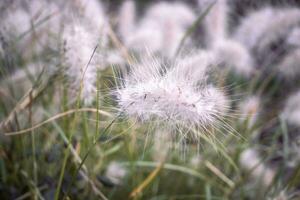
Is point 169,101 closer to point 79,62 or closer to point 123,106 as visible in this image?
point 123,106

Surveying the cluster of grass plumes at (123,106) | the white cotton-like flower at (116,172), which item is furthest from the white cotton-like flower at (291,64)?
the white cotton-like flower at (116,172)

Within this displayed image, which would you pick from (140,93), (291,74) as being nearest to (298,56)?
(291,74)

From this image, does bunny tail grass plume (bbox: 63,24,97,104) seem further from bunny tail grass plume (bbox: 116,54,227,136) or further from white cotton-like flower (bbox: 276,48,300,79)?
white cotton-like flower (bbox: 276,48,300,79)

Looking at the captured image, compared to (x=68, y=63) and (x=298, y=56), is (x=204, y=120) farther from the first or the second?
(x=298, y=56)

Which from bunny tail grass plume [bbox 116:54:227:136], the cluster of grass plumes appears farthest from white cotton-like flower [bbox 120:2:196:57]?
bunny tail grass plume [bbox 116:54:227:136]

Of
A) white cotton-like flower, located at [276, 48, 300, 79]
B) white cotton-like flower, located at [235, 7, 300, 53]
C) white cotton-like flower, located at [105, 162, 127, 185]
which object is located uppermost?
white cotton-like flower, located at [235, 7, 300, 53]

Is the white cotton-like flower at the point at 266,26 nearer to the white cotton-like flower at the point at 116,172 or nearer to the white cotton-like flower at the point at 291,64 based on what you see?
the white cotton-like flower at the point at 291,64

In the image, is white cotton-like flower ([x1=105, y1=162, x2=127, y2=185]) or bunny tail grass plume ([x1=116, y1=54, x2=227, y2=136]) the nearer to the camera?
bunny tail grass plume ([x1=116, y1=54, x2=227, y2=136])

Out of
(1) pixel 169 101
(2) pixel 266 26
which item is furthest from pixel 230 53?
(1) pixel 169 101
